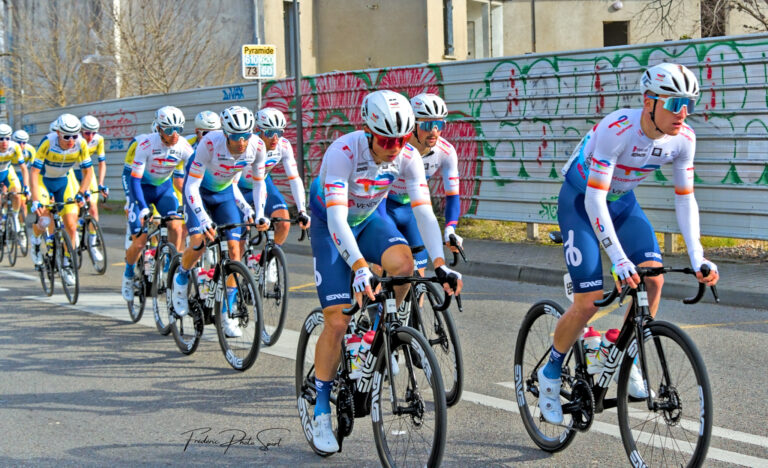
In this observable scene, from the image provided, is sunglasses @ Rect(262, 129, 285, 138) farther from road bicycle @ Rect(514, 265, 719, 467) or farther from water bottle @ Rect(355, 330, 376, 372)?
road bicycle @ Rect(514, 265, 719, 467)

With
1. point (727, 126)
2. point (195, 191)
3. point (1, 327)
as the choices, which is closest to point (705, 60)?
point (727, 126)

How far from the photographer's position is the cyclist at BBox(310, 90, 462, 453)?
5008 millimetres

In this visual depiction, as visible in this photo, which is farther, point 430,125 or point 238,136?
point 238,136

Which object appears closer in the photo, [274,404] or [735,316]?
[274,404]

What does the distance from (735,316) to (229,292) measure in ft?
16.2

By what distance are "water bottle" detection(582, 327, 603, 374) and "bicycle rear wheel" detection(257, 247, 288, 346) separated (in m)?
3.53

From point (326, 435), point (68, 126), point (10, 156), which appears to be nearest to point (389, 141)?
point (326, 435)

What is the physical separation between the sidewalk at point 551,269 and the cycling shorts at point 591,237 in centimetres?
494

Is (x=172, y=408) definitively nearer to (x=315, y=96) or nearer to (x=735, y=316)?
(x=735, y=316)

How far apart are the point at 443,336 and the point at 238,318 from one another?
2.00m

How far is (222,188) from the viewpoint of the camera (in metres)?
8.66

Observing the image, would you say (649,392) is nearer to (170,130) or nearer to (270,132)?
(270,132)

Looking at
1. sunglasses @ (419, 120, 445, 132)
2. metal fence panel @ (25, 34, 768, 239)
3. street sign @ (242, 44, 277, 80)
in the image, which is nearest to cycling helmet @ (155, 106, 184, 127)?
sunglasses @ (419, 120, 445, 132)

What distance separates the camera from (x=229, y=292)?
7609mm
